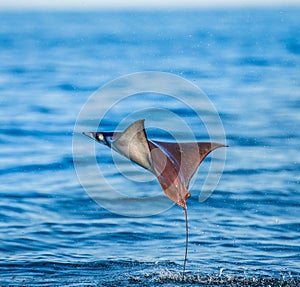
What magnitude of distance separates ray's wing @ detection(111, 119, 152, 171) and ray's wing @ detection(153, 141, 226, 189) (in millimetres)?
273

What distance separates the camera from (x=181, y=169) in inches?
216

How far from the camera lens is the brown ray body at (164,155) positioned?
202 inches

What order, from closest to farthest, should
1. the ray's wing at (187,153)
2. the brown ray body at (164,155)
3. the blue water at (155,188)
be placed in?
the brown ray body at (164,155), the ray's wing at (187,153), the blue water at (155,188)

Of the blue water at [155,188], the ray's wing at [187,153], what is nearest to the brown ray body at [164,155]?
the ray's wing at [187,153]

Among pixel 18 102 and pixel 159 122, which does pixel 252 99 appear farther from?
pixel 18 102

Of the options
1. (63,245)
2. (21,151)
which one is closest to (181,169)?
(63,245)

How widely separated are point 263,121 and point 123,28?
21.3 meters

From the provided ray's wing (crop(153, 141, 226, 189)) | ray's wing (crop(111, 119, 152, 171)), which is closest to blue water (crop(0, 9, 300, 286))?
ray's wing (crop(153, 141, 226, 189))

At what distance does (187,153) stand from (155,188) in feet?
11.4

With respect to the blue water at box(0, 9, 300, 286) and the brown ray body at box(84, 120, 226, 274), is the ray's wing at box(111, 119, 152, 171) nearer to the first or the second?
the brown ray body at box(84, 120, 226, 274)

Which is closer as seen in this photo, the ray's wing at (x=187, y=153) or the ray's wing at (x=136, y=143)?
the ray's wing at (x=136, y=143)

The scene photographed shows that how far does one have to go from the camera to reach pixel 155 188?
9.16 m

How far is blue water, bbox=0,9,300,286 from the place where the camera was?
22.0 feet

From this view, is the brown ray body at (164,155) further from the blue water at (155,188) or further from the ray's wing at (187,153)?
the blue water at (155,188)
